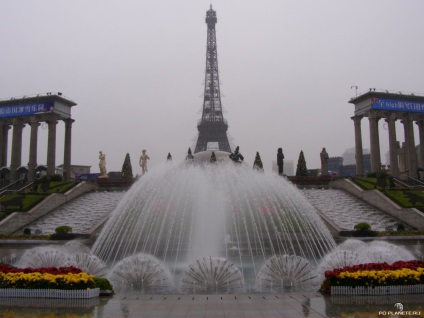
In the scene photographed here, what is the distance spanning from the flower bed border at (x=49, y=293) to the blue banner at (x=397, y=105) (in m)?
48.7

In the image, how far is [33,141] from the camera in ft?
182

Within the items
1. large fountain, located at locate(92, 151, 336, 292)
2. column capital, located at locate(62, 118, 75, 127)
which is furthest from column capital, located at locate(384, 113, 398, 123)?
column capital, located at locate(62, 118, 75, 127)

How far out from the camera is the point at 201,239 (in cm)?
2295

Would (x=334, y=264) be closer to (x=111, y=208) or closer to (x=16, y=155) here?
(x=111, y=208)

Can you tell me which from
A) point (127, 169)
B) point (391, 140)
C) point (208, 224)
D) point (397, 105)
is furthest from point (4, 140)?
point (397, 105)

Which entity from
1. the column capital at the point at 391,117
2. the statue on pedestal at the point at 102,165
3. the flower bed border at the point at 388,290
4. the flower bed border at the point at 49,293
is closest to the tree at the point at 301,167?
the column capital at the point at 391,117

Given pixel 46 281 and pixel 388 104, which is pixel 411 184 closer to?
pixel 388 104

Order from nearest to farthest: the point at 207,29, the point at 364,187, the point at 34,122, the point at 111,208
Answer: the point at 111,208 < the point at 364,187 < the point at 34,122 < the point at 207,29

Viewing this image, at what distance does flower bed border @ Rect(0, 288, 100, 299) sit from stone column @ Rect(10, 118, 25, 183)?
1874 inches

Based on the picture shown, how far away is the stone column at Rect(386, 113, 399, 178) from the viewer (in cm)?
5425

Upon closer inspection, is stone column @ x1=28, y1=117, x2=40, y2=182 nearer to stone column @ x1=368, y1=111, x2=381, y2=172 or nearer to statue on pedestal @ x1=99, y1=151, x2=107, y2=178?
statue on pedestal @ x1=99, y1=151, x2=107, y2=178

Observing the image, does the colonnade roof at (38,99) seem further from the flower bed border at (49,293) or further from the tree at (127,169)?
the flower bed border at (49,293)

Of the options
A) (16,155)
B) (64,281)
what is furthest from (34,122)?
(64,281)

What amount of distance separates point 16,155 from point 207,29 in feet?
235
